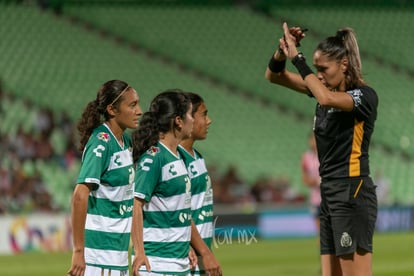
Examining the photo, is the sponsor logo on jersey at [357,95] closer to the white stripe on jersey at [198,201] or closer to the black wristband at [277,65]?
the black wristband at [277,65]

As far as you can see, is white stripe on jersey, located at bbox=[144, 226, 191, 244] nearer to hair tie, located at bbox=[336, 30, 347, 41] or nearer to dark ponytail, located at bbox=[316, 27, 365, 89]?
dark ponytail, located at bbox=[316, 27, 365, 89]

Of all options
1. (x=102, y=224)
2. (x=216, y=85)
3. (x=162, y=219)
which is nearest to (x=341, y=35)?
(x=162, y=219)

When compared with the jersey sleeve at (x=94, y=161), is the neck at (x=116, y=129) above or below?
above

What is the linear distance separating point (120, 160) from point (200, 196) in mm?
860

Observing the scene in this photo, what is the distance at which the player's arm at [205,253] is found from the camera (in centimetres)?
596

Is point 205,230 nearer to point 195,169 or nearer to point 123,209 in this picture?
point 195,169

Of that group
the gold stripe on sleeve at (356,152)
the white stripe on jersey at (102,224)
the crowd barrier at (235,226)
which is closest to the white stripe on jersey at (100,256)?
the white stripe on jersey at (102,224)

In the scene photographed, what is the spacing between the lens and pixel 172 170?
582 cm

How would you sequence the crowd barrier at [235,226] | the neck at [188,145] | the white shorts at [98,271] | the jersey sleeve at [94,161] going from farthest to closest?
the crowd barrier at [235,226]
the neck at [188,145]
the white shorts at [98,271]
the jersey sleeve at [94,161]

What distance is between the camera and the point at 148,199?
225 inches

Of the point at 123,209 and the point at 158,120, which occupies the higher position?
the point at 158,120

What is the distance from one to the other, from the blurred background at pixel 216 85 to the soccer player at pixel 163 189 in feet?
33.2

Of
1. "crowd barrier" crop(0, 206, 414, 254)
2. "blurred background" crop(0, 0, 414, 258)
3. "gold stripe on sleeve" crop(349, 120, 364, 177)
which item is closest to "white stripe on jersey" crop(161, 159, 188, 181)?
"gold stripe on sleeve" crop(349, 120, 364, 177)

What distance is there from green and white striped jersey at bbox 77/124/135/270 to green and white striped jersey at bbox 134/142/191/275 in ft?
0.41
